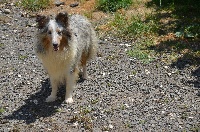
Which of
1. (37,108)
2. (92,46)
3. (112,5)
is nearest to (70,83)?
(37,108)

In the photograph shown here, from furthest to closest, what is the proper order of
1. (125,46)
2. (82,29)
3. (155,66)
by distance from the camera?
(125,46)
(155,66)
(82,29)

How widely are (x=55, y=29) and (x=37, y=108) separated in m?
1.61

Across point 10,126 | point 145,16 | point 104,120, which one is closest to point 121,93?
point 104,120

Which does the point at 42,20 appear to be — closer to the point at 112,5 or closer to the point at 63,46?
the point at 63,46

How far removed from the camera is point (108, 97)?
276 inches

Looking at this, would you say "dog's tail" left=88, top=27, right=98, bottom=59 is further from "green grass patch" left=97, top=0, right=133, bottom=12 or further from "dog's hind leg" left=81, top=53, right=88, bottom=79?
"green grass patch" left=97, top=0, right=133, bottom=12

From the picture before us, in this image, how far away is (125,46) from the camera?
29.9ft

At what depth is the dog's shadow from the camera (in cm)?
648

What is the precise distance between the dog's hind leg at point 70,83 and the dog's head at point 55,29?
76cm

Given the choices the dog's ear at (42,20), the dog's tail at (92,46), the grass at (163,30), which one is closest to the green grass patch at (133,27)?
the grass at (163,30)

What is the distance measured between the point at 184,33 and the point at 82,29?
3.20 meters

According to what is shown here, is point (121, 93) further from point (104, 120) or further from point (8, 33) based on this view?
point (8, 33)

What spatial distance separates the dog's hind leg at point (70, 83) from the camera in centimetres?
677

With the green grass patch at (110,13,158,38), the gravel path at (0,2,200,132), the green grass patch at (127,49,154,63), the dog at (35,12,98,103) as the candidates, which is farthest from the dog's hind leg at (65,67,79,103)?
the green grass patch at (110,13,158,38)
